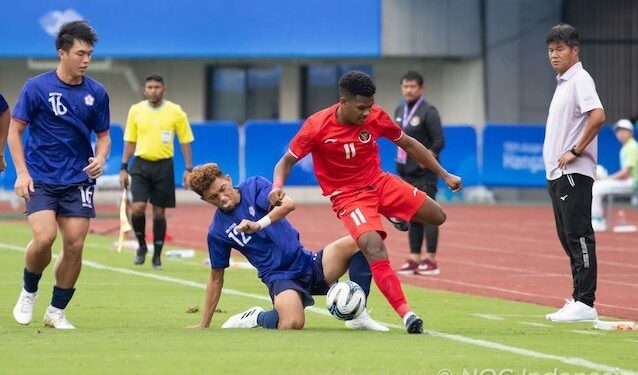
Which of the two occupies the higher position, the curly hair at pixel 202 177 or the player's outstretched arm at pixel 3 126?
the player's outstretched arm at pixel 3 126

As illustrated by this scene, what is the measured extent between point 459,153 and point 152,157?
16505 mm

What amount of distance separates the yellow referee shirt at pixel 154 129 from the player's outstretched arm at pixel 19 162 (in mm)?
7025

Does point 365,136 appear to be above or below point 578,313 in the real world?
above

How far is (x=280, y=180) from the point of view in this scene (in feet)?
35.8

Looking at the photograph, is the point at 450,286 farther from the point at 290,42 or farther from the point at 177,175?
the point at 290,42

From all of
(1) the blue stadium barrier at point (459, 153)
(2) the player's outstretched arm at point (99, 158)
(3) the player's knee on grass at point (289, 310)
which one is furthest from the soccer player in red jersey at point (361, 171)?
(1) the blue stadium barrier at point (459, 153)

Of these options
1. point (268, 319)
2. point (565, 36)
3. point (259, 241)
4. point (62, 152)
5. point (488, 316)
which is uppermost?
point (565, 36)

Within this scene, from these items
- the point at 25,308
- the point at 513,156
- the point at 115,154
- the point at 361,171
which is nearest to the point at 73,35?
the point at 25,308

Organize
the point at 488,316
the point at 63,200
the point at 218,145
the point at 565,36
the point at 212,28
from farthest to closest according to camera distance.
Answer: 1. the point at 212,28
2. the point at 218,145
3. the point at 488,316
4. the point at 565,36
5. the point at 63,200

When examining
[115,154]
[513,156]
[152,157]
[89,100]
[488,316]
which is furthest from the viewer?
[513,156]

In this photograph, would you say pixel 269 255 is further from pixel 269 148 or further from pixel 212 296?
pixel 269 148

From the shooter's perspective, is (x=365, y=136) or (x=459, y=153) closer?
(x=365, y=136)

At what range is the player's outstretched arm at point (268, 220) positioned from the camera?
1037 centimetres

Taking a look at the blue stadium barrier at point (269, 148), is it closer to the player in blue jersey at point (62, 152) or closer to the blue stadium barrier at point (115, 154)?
the blue stadium barrier at point (115, 154)
